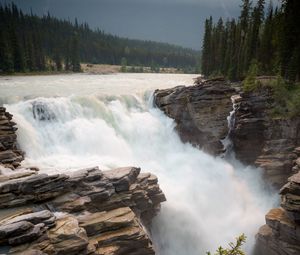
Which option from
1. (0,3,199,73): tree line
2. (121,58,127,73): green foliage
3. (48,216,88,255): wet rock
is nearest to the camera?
(48,216,88,255): wet rock

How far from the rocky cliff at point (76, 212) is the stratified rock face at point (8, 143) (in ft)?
3.78

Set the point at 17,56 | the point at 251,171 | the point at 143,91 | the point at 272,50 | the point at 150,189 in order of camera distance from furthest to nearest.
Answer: the point at 17,56 < the point at 272,50 < the point at 143,91 < the point at 251,171 < the point at 150,189

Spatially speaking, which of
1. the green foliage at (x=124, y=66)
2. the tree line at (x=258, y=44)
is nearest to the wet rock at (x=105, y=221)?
the tree line at (x=258, y=44)

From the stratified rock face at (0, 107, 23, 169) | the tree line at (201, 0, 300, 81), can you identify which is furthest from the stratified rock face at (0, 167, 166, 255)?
the tree line at (201, 0, 300, 81)

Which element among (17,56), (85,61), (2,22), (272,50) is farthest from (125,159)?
(85,61)

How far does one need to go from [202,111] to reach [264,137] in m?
8.51

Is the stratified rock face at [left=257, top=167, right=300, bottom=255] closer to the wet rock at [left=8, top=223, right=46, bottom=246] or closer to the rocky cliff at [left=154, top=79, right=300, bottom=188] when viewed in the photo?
the rocky cliff at [left=154, top=79, right=300, bottom=188]

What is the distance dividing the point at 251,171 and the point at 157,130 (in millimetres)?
12601

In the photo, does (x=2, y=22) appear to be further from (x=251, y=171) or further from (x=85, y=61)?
(x=251, y=171)

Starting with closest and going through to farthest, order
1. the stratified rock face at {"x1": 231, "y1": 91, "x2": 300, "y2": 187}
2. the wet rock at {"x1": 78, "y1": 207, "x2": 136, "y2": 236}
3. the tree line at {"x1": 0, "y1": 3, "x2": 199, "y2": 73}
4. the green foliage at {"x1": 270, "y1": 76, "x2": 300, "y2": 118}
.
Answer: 1. the wet rock at {"x1": 78, "y1": 207, "x2": 136, "y2": 236}
2. the stratified rock face at {"x1": 231, "y1": 91, "x2": 300, "y2": 187}
3. the green foliage at {"x1": 270, "y1": 76, "x2": 300, "y2": 118}
4. the tree line at {"x1": 0, "y1": 3, "x2": 199, "y2": 73}

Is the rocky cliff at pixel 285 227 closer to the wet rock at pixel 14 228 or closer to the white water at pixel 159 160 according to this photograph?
the white water at pixel 159 160

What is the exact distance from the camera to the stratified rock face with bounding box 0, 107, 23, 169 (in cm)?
2650

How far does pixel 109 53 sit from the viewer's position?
177 m

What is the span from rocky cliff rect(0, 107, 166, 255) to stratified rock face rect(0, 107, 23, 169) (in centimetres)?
115
